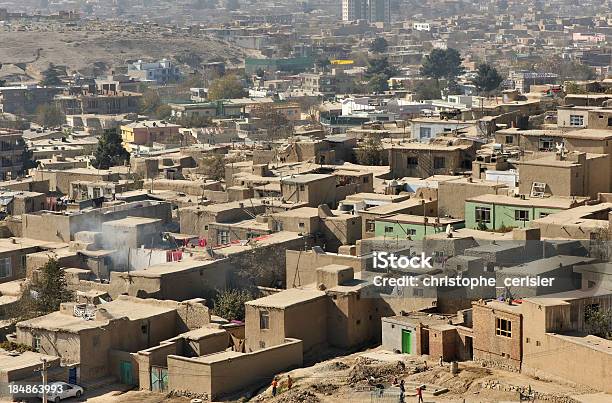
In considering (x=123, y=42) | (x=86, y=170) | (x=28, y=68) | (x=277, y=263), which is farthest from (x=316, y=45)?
(x=277, y=263)

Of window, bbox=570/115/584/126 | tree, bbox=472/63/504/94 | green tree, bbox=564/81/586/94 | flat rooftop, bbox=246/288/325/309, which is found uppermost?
green tree, bbox=564/81/586/94

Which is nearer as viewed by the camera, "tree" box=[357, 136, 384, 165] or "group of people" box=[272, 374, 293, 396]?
"group of people" box=[272, 374, 293, 396]

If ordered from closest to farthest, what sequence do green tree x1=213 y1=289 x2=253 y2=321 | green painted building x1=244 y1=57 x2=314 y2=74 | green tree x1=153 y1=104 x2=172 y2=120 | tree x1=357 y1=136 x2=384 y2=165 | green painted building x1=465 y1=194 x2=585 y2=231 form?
green tree x1=213 y1=289 x2=253 y2=321
green painted building x1=465 y1=194 x2=585 y2=231
tree x1=357 y1=136 x2=384 y2=165
green tree x1=153 y1=104 x2=172 y2=120
green painted building x1=244 y1=57 x2=314 y2=74

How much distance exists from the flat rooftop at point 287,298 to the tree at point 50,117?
4055 cm

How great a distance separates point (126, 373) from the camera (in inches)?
902

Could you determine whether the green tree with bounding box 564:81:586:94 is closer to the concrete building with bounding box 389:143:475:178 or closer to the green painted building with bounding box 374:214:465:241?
the concrete building with bounding box 389:143:475:178

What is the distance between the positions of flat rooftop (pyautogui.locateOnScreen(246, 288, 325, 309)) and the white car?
104 inches

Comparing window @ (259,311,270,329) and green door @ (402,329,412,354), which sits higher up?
window @ (259,311,270,329)

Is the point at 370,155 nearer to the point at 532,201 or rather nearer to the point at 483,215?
the point at 483,215

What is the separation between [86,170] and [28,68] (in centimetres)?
5461

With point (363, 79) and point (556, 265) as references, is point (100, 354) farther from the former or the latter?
point (363, 79)

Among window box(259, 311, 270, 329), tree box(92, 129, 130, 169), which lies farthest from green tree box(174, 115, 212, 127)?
window box(259, 311, 270, 329)

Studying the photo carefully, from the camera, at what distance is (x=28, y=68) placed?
9112 cm

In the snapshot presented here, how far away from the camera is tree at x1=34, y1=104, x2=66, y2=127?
63.9 m
